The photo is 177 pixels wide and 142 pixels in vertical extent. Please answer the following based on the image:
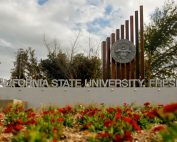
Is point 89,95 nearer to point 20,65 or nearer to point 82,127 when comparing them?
point 82,127

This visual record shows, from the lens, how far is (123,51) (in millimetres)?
22609

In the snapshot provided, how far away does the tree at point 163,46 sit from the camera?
1307 inches

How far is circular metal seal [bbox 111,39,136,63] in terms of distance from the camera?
2244 cm

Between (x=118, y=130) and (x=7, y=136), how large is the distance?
2.12m

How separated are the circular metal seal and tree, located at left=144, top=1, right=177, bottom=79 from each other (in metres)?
10.4

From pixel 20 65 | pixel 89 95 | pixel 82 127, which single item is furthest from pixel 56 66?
pixel 82 127

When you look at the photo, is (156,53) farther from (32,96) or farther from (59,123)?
(59,123)

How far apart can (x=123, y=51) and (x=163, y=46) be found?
12275 millimetres

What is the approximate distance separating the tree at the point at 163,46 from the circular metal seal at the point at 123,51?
34.2 ft

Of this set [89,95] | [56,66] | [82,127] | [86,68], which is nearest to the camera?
[82,127]

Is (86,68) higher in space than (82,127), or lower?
higher

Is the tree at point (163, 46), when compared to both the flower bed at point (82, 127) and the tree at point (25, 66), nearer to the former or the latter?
the tree at point (25, 66)

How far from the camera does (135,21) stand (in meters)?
22.9

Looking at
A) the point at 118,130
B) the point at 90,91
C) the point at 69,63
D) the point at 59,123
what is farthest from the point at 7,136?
the point at 69,63
